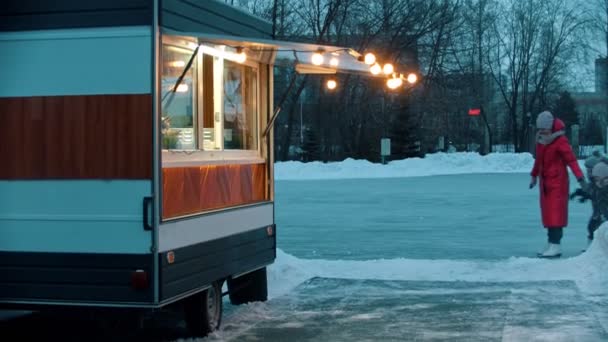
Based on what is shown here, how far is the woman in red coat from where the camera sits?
13.6m

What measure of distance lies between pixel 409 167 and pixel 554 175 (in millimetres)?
30707

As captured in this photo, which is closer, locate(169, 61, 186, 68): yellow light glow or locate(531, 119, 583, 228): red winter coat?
locate(169, 61, 186, 68): yellow light glow

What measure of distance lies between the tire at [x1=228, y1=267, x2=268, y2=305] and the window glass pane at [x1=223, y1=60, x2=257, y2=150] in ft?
4.37

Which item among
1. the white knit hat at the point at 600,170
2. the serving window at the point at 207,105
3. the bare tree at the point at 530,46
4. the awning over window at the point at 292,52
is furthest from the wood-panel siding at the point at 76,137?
the bare tree at the point at 530,46

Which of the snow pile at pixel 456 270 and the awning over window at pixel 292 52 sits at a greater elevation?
the awning over window at pixel 292 52

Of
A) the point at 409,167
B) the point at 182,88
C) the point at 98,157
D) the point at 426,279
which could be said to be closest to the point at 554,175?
the point at 426,279

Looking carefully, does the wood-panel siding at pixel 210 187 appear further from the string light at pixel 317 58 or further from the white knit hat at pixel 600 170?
the white knit hat at pixel 600 170

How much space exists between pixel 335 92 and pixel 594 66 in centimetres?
2574

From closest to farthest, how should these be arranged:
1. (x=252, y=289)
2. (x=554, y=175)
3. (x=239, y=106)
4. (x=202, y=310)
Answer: (x=202, y=310), (x=239, y=106), (x=252, y=289), (x=554, y=175)

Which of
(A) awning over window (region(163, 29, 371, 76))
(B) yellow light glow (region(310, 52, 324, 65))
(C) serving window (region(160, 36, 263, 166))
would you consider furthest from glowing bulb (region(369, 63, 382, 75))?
(C) serving window (region(160, 36, 263, 166))

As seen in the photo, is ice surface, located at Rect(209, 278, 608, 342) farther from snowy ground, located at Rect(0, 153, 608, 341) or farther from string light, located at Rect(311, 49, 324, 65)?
string light, located at Rect(311, 49, 324, 65)

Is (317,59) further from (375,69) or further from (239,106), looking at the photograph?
(239,106)

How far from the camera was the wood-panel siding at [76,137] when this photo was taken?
23.3 feet

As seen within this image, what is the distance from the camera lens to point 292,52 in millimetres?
8586
